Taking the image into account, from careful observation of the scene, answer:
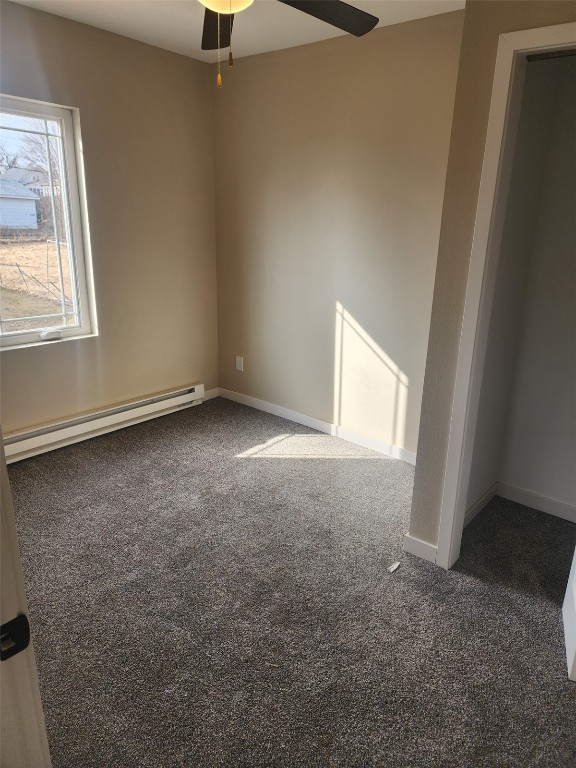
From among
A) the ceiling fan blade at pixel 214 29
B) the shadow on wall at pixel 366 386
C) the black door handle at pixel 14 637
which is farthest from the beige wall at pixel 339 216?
the black door handle at pixel 14 637

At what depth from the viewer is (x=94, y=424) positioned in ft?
11.8

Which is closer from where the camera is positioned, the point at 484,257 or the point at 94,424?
the point at 484,257

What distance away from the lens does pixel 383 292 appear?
10.9ft

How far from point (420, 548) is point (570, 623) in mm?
672

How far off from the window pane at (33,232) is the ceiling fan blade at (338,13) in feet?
6.18

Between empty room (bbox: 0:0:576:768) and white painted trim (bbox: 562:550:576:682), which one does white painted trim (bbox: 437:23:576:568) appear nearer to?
empty room (bbox: 0:0:576:768)

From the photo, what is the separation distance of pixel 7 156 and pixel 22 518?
206cm

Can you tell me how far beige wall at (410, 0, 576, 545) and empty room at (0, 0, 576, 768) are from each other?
0.01 meters

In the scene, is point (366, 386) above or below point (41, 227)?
below

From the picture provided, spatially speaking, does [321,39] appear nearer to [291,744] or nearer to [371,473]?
[371,473]

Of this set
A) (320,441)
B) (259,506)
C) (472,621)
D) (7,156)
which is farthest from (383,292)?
(7,156)

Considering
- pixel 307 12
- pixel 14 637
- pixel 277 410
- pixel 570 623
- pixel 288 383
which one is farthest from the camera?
pixel 277 410

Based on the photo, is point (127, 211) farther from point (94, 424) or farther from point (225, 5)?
point (225, 5)

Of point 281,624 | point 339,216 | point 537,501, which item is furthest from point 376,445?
point 281,624
